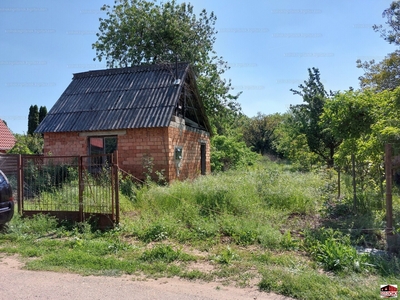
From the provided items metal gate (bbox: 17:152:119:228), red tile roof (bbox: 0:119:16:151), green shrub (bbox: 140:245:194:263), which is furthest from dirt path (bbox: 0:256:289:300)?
red tile roof (bbox: 0:119:16:151)

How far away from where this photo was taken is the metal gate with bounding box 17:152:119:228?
274 inches

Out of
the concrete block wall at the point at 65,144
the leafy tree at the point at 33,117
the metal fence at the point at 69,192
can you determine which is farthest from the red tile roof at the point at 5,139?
the metal fence at the point at 69,192

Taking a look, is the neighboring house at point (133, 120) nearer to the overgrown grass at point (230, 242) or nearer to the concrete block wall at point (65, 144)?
the concrete block wall at point (65, 144)

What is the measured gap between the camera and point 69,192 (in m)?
7.64

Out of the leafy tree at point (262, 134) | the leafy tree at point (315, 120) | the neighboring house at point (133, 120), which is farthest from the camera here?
the leafy tree at point (262, 134)

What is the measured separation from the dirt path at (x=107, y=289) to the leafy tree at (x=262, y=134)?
32.5 metres

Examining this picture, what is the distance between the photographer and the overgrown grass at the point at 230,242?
4.26m

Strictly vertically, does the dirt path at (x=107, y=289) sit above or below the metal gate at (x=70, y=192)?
below

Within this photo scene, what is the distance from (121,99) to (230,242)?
8969mm

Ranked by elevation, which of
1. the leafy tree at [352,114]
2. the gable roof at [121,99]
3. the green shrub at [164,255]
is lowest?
the green shrub at [164,255]

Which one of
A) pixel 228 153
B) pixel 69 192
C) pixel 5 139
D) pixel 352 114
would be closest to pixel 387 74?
pixel 228 153

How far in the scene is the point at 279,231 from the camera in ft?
19.9

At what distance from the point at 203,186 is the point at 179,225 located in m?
2.05

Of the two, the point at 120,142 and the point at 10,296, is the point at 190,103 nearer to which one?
the point at 120,142
